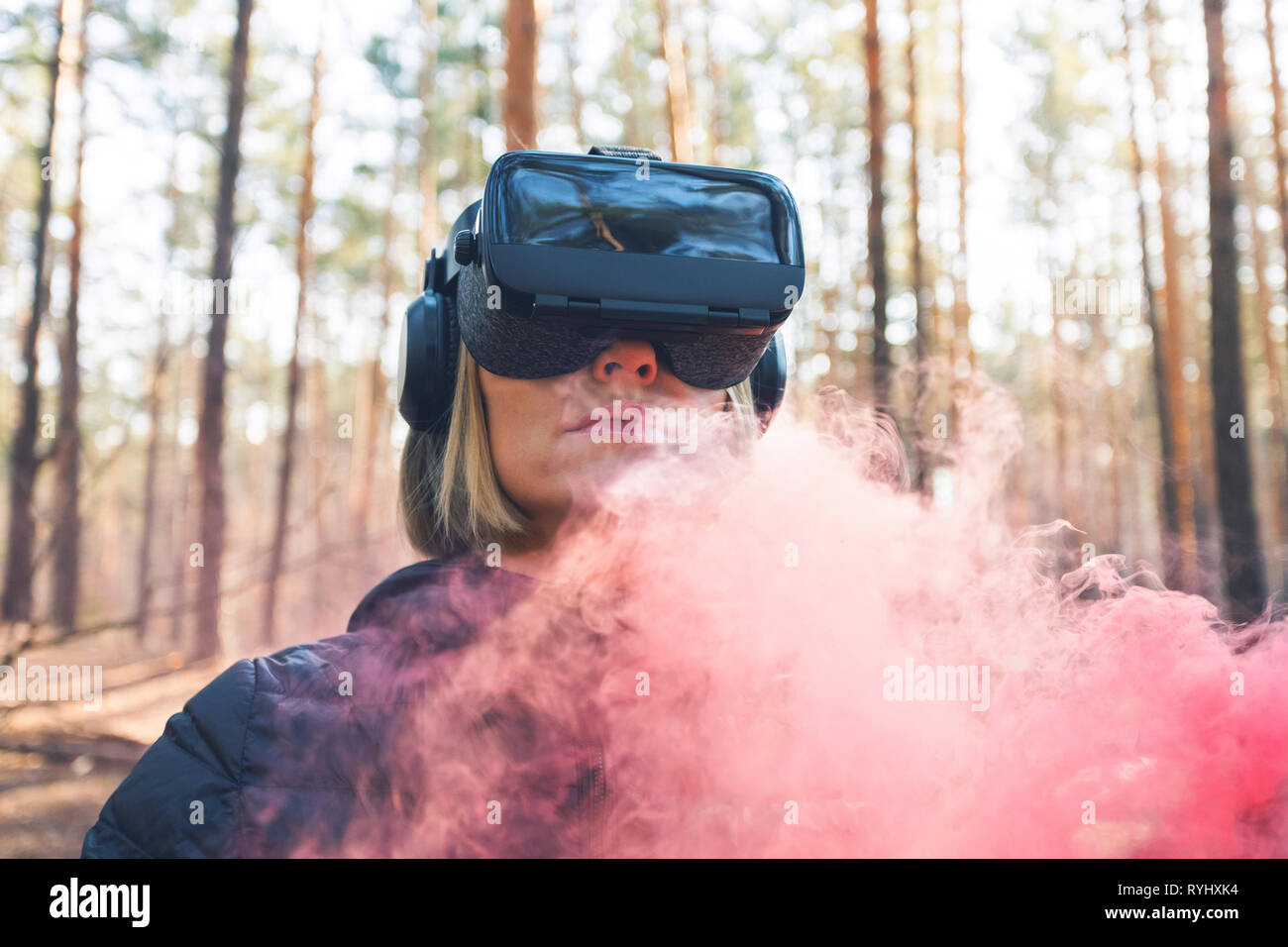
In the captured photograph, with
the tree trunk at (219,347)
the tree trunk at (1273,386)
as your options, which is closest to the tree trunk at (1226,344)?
the tree trunk at (219,347)

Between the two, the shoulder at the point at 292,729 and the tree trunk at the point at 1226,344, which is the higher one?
the tree trunk at the point at 1226,344

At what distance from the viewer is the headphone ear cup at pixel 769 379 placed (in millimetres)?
1546

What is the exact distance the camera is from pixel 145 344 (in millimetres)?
20719

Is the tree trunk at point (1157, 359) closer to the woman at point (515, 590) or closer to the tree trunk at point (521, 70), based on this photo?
the tree trunk at point (521, 70)

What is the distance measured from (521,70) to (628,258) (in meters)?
6.15

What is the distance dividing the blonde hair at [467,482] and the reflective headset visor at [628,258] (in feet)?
0.68

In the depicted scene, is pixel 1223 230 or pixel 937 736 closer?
pixel 937 736

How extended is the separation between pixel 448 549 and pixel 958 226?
618 inches

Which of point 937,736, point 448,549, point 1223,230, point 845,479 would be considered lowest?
point 937,736

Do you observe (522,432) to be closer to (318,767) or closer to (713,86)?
(318,767)

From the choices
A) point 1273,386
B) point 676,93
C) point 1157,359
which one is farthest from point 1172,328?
point 676,93

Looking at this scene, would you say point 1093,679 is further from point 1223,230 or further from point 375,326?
point 375,326

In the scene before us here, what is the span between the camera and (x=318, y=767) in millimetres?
1173

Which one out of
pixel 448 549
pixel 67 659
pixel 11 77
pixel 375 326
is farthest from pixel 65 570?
pixel 448 549
